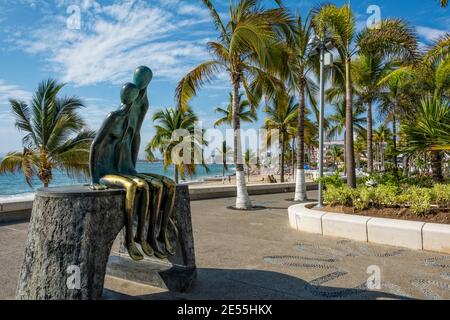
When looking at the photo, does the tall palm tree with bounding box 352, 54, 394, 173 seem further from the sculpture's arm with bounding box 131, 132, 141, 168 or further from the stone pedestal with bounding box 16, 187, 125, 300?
the stone pedestal with bounding box 16, 187, 125, 300

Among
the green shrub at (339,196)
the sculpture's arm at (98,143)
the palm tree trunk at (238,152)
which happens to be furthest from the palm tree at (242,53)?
the sculpture's arm at (98,143)

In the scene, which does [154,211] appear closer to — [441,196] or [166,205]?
[166,205]

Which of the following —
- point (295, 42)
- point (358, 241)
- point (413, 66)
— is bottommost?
point (358, 241)

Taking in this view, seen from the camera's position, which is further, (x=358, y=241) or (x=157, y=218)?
(x=358, y=241)

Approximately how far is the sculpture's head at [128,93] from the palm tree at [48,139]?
9.79m

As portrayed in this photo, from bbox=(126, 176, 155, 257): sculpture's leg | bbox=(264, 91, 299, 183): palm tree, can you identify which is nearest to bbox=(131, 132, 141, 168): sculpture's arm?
bbox=(126, 176, 155, 257): sculpture's leg

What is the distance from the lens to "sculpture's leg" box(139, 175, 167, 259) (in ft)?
14.7

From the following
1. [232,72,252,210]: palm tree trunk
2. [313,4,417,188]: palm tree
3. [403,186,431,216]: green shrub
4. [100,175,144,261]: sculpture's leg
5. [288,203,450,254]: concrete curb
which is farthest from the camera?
[232,72,252,210]: palm tree trunk

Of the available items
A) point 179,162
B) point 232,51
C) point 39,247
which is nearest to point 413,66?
point 232,51

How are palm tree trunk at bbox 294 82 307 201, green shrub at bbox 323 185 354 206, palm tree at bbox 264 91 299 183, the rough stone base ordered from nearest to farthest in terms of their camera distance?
the rough stone base → green shrub at bbox 323 185 354 206 → palm tree trunk at bbox 294 82 307 201 → palm tree at bbox 264 91 299 183

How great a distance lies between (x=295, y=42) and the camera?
A: 1480 centimetres

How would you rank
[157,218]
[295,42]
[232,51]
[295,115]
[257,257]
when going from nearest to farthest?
[157,218], [257,257], [232,51], [295,42], [295,115]
